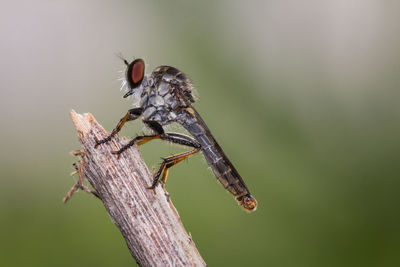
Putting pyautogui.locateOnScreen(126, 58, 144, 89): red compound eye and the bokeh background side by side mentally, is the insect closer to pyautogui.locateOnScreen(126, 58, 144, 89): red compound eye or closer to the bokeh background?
pyautogui.locateOnScreen(126, 58, 144, 89): red compound eye

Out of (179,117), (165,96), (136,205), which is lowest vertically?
(136,205)

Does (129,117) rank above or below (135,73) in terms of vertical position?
below

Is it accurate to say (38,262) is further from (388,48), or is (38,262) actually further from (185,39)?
(388,48)

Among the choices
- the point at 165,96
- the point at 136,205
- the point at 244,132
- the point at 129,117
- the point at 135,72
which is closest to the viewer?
the point at 136,205

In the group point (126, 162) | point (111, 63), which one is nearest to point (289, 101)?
point (111, 63)

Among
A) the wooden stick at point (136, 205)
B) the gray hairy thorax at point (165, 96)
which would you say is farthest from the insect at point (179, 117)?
the wooden stick at point (136, 205)

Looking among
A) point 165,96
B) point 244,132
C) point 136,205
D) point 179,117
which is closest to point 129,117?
point 165,96

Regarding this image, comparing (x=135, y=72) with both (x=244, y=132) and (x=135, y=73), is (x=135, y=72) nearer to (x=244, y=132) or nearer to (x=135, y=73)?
(x=135, y=73)
